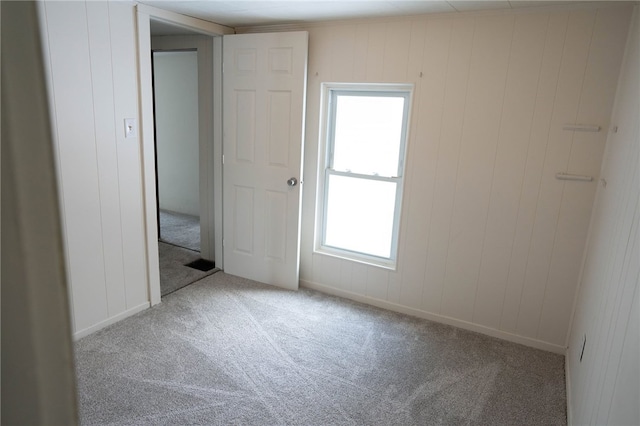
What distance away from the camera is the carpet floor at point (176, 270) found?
359cm

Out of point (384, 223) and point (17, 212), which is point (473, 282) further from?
point (17, 212)

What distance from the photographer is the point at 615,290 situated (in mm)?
1681

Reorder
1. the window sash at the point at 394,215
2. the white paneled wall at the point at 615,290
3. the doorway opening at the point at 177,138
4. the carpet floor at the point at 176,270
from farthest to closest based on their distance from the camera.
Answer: the doorway opening at the point at 177,138
the carpet floor at the point at 176,270
the window sash at the point at 394,215
the white paneled wall at the point at 615,290

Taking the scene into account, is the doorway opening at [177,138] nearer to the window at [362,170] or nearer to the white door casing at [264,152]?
the white door casing at [264,152]

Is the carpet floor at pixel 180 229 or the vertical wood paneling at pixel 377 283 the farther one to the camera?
the carpet floor at pixel 180 229

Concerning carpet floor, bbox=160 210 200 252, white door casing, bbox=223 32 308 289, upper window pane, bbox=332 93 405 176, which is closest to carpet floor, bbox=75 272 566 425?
white door casing, bbox=223 32 308 289

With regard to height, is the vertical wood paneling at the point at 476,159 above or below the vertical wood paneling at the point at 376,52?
below

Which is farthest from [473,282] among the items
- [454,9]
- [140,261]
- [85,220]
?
[85,220]

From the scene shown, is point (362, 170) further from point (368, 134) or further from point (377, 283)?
point (377, 283)

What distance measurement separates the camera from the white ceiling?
2.51 metres

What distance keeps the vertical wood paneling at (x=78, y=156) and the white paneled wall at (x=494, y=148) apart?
1.58 meters

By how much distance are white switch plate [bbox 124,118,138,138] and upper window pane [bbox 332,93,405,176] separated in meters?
1.47

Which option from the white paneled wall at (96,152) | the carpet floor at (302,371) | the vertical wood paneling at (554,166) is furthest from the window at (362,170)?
the white paneled wall at (96,152)

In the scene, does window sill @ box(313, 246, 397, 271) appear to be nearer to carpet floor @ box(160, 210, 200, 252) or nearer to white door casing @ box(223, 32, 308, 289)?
white door casing @ box(223, 32, 308, 289)
